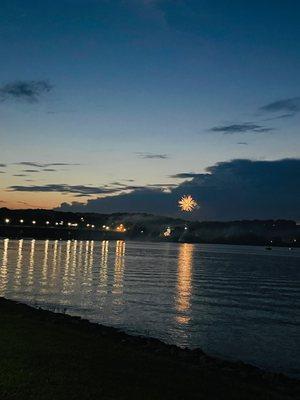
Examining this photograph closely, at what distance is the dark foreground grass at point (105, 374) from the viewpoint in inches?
504

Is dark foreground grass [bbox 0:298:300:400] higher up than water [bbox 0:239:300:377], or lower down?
higher up

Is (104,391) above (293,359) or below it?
above

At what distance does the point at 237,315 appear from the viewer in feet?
141

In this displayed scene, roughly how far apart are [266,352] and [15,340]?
1591 cm

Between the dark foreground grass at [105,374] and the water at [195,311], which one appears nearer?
the dark foreground grass at [105,374]

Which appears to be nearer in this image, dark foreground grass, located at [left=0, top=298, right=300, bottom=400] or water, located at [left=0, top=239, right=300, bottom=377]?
dark foreground grass, located at [left=0, top=298, right=300, bottom=400]

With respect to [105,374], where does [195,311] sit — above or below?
below

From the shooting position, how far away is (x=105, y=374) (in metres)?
14.7

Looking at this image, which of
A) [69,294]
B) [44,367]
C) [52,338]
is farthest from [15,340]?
[69,294]

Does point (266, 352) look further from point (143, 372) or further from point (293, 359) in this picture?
point (143, 372)

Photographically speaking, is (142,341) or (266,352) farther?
(266,352)

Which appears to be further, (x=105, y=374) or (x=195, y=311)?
(x=195, y=311)

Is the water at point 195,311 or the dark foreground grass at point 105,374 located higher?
the dark foreground grass at point 105,374

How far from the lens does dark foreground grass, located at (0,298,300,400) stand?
42.0 feet
